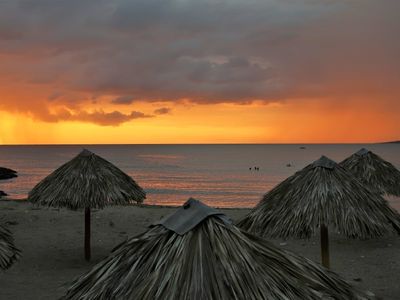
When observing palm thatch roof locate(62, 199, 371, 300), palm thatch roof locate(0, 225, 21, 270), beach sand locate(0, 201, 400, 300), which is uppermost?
palm thatch roof locate(62, 199, 371, 300)

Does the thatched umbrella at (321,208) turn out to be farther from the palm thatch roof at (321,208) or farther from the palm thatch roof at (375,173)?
the palm thatch roof at (375,173)

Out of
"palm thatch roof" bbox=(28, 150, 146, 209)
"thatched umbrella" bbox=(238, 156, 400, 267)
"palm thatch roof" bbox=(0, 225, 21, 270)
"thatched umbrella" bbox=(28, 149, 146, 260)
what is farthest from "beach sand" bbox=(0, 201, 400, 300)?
"thatched umbrella" bbox=(238, 156, 400, 267)

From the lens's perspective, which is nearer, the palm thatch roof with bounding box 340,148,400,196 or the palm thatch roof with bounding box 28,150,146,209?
the palm thatch roof with bounding box 28,150,146,209

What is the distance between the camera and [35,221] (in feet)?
59.5

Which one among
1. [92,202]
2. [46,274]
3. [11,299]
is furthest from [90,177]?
[11,299]

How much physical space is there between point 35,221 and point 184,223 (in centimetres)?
1551

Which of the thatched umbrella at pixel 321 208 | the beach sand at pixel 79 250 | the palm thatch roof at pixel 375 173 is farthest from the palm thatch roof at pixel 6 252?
the palm thatch roof at pixel 375 173

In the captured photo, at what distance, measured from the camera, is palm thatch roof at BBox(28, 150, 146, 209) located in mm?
12234

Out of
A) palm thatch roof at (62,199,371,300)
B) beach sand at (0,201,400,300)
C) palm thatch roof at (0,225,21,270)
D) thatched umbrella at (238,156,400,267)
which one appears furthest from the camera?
beach sand at (0,201,400,300)

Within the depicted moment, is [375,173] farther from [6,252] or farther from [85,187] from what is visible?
[6,252]

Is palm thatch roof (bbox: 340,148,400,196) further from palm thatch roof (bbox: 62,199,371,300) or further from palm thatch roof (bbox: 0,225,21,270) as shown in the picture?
palm thatch roof (bbox: 62,199,371,300)

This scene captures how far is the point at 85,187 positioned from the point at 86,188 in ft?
0.14

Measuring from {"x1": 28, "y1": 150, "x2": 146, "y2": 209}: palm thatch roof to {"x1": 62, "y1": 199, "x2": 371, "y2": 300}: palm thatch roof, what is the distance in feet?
26.1

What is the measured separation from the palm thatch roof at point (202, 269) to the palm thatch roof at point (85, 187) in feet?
26.1
